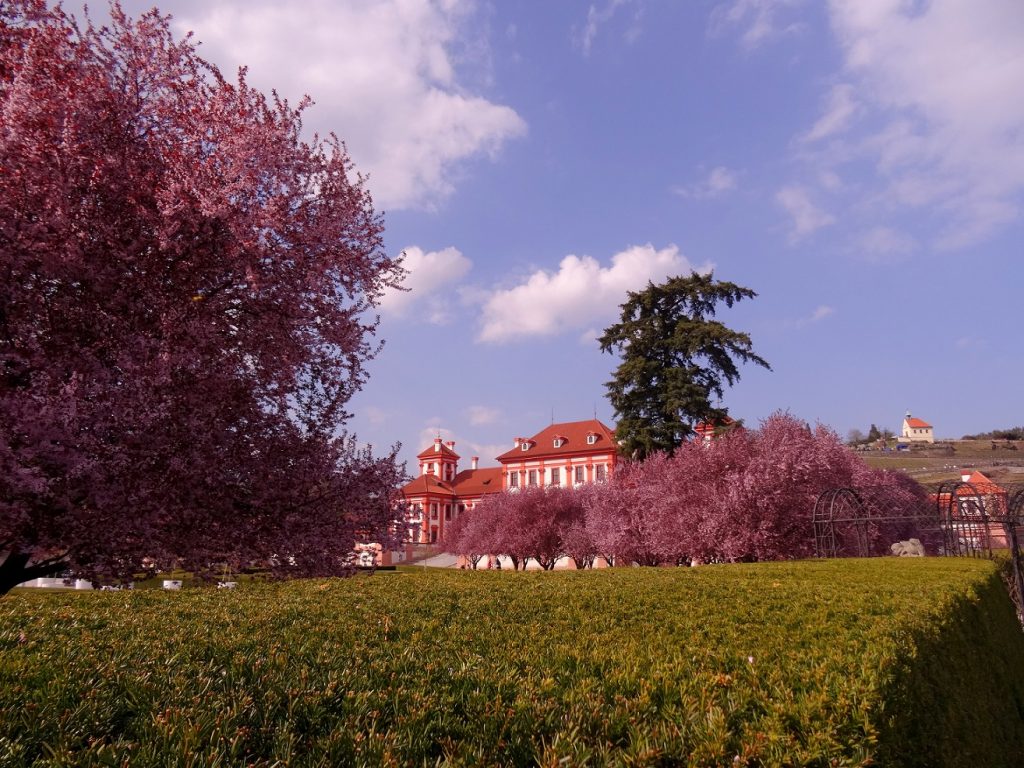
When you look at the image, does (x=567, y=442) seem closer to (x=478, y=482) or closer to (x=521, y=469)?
(x=521, y=469)

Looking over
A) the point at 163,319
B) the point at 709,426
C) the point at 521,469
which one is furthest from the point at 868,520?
the point at 521,469

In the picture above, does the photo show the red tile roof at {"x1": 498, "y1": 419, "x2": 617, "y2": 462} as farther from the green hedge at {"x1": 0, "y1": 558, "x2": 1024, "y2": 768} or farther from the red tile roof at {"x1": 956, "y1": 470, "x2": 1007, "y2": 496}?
the green hedge at {"x1": 0, "y1": 558, "x2": 1024, "y2": 768}

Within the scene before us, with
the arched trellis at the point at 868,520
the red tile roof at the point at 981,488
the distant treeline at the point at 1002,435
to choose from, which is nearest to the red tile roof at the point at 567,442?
the red tile roof at the point at 981,488

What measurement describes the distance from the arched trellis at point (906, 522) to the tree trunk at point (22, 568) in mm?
20090

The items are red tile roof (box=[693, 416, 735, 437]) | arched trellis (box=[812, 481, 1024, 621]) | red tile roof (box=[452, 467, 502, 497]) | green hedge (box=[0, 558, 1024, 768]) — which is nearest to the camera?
green hedge (box=[0, 558, 1024, 768])

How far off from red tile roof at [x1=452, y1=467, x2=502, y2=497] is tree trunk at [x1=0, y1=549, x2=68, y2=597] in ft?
242

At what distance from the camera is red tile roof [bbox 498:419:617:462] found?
70.2 m

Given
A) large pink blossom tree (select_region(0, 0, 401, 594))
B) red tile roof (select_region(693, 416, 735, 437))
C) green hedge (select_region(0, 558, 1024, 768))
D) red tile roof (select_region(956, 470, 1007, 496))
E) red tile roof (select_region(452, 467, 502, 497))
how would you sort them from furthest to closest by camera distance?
1. red tile roof (select_region(452, 467, 502, 497))
2. red tile roof (select_region(693, 416, 735, 437))
3. red tile roof (select_region(956, 470, 1007, 496))
4. large pink blossom tree (select_region(0, 0, 401, 594))
5. green hedge (select_region(0, 558, 1024, 768))

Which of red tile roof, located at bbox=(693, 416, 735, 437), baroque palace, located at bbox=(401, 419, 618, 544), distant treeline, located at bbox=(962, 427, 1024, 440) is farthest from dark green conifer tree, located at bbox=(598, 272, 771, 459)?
distant treeline, located at bbox=(962, 427, 1024, 440)

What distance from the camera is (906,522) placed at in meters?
31.2

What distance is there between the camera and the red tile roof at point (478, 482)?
8138 centimetres

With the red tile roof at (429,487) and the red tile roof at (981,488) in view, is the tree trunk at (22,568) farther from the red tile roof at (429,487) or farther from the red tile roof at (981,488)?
the red tile roof at (429,487)

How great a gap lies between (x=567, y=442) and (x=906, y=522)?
4326 cm

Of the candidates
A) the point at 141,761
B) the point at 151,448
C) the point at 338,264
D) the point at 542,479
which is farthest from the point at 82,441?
the point at 542,479
